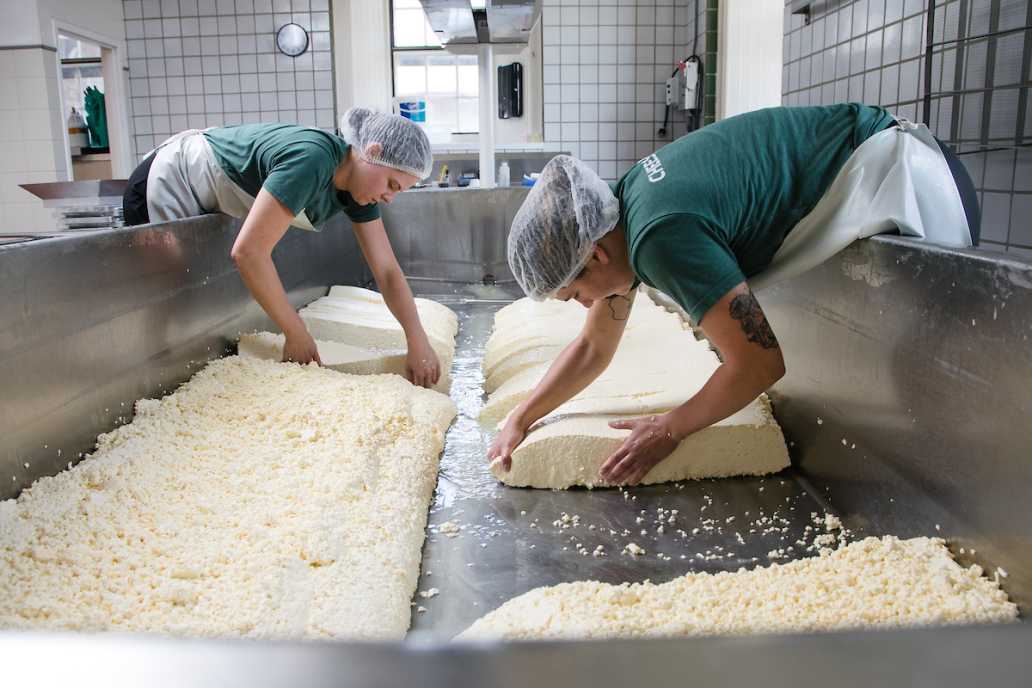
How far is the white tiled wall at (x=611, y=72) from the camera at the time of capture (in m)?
5.91

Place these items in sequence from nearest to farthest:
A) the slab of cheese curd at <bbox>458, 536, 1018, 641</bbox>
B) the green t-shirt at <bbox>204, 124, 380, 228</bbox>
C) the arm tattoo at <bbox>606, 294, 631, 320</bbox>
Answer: the slab of cheese curd at <bbox>458, 536, 1018, 641</bbox> → the arm tattoo at <bbox>606, 294, 631, 320</bbox> → the green t-shirt at <bbox>204, 124, 380, 228</bbox>

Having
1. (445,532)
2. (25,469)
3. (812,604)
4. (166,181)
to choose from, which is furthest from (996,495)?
(166,181)

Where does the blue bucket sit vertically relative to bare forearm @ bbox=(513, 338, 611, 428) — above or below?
above

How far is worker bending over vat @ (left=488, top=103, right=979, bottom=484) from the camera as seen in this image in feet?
4.26

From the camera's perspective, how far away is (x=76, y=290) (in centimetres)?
153

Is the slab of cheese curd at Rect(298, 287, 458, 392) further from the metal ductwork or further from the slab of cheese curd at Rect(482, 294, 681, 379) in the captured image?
the metal ductwork

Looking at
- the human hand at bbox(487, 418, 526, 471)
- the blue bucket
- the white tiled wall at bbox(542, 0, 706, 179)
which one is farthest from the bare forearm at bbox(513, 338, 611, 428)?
the blue bucket

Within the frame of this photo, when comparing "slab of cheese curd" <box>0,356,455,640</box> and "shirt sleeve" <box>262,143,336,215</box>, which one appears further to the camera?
"shirt sleeve" <box>262,143,336,215</box>

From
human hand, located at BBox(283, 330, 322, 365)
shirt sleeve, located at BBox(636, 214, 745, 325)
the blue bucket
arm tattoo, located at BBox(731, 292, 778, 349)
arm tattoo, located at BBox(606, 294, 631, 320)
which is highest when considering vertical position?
the blue bucket

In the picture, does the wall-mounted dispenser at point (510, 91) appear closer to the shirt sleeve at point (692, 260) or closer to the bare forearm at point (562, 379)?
the bare forearm at point (562, 379)

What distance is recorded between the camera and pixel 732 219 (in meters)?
1.37

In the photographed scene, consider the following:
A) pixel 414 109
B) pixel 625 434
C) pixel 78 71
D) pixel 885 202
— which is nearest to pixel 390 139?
pixel 625 434

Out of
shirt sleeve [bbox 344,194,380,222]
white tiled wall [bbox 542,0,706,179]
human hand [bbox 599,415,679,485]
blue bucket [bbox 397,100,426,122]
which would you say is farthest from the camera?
blue bucket [bbox 397,100,426,122]

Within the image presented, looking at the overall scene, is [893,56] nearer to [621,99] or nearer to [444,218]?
[444,218]
